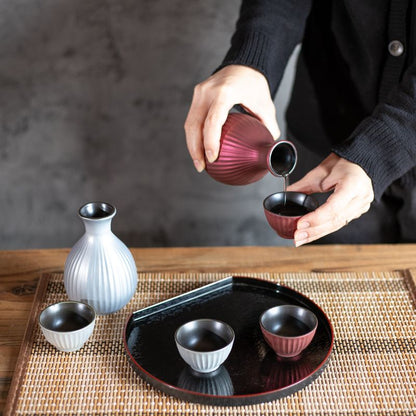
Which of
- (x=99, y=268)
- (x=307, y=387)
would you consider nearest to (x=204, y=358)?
(x=307, y=387)

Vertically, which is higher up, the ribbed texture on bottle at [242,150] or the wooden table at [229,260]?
the ribbed texture on bottle at [242,150]

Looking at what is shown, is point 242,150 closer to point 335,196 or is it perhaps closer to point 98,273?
point 335,196

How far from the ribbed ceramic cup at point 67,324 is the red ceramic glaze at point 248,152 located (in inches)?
14.7

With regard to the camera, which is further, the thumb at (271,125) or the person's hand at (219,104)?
the thumb at (271,125)

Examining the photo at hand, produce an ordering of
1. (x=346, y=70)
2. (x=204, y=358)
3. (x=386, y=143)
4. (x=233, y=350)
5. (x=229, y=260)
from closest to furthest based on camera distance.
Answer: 1. (x=204, y=358)
2. (x=233, y=350)
3. (x=386, y=143)
4. (x=229, y=260)
5. (x=346, y=70)

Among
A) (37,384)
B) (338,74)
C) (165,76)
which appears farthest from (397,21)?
(37,384)

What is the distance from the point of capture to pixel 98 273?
3.66ft

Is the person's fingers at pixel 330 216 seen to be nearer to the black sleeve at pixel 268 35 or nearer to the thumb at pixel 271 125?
the thumb at pixel 271 125

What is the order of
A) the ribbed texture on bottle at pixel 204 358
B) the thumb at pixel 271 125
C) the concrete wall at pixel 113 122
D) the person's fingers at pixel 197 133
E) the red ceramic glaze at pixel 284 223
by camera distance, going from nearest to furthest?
the ribbed texture on bottle at pixel 204 358, the red ceramic glaze at pixel 284 223, the person's fingers at pixel 197 133, the thumb at pixel 271 125, the concrete wall at pixel 113 122

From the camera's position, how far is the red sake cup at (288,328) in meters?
1.00

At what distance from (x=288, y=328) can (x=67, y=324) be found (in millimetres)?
403

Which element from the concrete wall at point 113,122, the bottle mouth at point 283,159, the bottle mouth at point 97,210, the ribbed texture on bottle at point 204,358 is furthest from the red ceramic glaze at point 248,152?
the concrete wall at point 113,122

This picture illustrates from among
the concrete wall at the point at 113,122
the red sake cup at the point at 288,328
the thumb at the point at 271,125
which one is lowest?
the concrete wall at the point at 113,122

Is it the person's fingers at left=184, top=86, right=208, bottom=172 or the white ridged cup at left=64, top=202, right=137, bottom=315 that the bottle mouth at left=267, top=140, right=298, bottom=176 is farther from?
the white ridged cup at left=64, top=202, right=137, bottom=315
